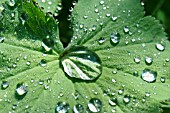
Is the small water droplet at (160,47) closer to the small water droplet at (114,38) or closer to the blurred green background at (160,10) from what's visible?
the small water droplet at (114,38)

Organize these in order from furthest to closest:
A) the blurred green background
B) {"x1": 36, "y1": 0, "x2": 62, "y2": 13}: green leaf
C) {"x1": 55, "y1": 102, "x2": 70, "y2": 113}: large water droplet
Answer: the blurred green background < {"x1": 36, "y1": 0, "x2": 62, "y2": 13}: green leaf < {"x1": 55, "y1": 102, "x2": 70, "y2": 113}: large water droplet

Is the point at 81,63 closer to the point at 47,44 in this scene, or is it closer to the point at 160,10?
the point at 47,44

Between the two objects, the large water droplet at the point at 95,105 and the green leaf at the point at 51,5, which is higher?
the green leaf at the point at 51,5

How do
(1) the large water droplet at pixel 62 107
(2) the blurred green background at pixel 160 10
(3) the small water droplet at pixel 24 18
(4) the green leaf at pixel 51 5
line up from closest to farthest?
(1) the large water droplet at pixel 62 107, (3) the small water droplet at pixel 24 18, (4) the green leaf at pixel 51 5, (2) the blurred green background at pixel 160 10

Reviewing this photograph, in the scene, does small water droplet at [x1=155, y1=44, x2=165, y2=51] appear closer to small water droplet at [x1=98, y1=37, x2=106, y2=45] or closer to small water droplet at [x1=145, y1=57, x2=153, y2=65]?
small water droplet at [x1=145, y1=57, x2=153, y2=65]

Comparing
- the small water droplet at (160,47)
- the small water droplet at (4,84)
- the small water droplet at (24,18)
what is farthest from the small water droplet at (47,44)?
the small water droplet at (160,47)

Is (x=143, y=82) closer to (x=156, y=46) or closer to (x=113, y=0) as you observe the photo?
(x=156, y=46)

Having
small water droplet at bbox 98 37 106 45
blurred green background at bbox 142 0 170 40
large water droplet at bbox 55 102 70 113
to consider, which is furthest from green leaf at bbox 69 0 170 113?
blurred green background at bbox 142 0 170 40
